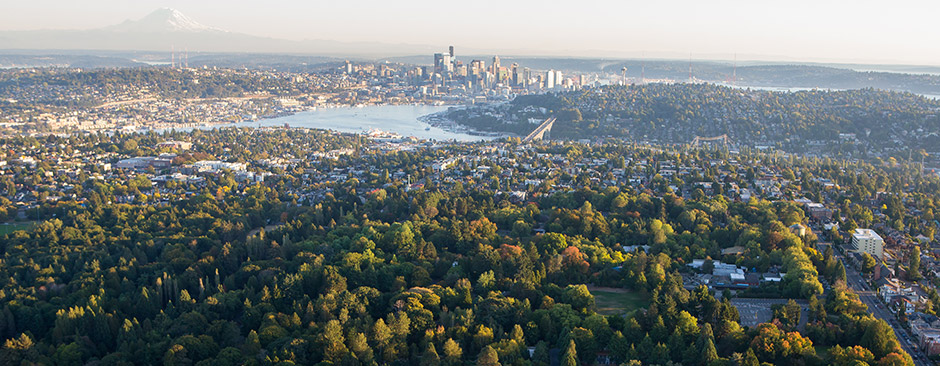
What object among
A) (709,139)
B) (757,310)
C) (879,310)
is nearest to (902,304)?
(879,310)

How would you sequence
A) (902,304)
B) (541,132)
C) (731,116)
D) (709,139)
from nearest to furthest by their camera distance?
(902,304), (709,139), (541,132), (731,116)

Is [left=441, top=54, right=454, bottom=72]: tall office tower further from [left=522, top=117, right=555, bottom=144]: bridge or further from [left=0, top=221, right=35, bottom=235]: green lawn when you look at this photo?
[left=0, top=221, right=35, bottom=235]: green lawn

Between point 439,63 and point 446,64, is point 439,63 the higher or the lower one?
the higher one

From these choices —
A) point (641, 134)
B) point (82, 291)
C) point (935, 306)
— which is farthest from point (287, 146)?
point (935, 306)

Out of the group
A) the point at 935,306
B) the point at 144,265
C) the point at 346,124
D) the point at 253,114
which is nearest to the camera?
the point at 935,306

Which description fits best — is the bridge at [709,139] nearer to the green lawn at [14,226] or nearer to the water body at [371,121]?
the water body at [371,121]

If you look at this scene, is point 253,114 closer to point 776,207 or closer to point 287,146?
point 287,146

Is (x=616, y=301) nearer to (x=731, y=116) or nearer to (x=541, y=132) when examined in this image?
(x=541, y=132)

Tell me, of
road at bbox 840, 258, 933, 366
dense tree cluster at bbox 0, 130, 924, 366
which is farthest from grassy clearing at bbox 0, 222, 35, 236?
road at bbox 840, 258, 933, 366
